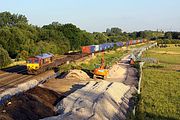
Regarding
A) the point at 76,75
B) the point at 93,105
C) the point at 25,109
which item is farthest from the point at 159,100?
the point at 76,75

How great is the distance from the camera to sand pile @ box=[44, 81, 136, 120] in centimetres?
Answer: 1809

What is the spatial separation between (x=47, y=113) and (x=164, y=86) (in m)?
19.1

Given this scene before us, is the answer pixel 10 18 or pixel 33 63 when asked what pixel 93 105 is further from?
pixel 10 18

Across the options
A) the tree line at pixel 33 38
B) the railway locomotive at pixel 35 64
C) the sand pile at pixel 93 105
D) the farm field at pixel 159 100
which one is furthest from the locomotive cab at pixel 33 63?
the sand pile at pixel 93 105

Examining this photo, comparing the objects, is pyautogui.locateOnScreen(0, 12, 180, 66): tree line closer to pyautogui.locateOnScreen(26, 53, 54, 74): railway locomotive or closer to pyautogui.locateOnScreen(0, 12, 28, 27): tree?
pyautogui.locateOnScreen(0, 12, 28, 27): tree

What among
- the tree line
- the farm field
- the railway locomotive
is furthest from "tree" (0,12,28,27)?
the farm field

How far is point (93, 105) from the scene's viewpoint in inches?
816

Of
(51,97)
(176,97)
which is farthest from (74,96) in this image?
(176,97)

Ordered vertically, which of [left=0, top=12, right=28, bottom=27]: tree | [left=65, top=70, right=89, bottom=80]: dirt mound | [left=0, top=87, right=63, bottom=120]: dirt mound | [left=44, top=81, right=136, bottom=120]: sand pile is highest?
[left=0, top=12, right=28, bottom=27]: tree

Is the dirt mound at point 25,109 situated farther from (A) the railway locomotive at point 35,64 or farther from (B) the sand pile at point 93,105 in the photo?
(A) the railway locomotive at point 35,64

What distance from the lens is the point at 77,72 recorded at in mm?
38844

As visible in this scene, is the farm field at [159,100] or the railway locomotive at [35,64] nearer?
the farm field at [159,100]

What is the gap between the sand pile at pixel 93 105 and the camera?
59.4ft

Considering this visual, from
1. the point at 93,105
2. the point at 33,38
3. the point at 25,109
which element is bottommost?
the point at 93,105
